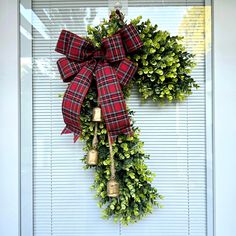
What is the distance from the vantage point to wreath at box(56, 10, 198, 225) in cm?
113

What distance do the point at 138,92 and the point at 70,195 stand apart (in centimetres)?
64

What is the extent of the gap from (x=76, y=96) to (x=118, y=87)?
0.19 m

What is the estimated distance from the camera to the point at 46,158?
1.33m

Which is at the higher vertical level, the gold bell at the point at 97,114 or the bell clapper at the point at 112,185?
the gold bell at the point at 97,114

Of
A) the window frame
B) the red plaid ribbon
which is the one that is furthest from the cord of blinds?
the red plaid ribbon

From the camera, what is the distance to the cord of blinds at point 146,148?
1.32 metres

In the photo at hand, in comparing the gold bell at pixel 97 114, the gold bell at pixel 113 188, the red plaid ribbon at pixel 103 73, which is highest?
the red plaid ribbon at pixel 103 73
